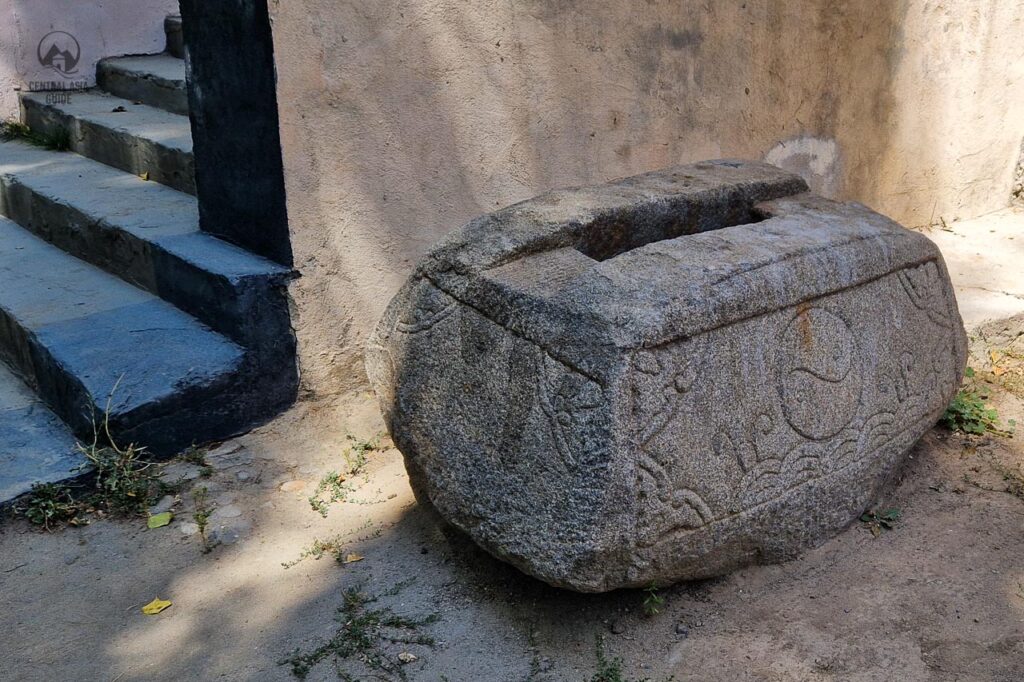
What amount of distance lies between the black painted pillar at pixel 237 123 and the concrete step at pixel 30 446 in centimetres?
76

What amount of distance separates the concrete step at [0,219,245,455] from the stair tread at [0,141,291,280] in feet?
0.67

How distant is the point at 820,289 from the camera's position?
229cm

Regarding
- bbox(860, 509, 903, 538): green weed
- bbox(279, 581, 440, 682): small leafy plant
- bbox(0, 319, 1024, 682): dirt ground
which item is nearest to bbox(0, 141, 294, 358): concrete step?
bbox(0, 319, 1024, 682): dirt ground

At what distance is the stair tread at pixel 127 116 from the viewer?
3.83 metres

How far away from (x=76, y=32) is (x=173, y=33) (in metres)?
0.45

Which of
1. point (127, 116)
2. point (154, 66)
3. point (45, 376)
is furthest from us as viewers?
point (154, 66)

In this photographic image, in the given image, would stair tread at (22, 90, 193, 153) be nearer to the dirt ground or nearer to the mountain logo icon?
the mountain logo icon

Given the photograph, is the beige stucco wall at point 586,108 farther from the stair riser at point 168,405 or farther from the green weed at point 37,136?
the green weed at point 37,136

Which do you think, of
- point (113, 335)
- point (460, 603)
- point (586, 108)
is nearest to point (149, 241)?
point (113, 335)

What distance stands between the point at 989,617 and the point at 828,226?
3.27 feet

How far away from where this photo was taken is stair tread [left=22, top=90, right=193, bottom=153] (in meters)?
3.83

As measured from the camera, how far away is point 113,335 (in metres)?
2.91

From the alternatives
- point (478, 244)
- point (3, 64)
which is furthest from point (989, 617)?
point (3, 64)

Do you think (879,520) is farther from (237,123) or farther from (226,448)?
(237,123)
